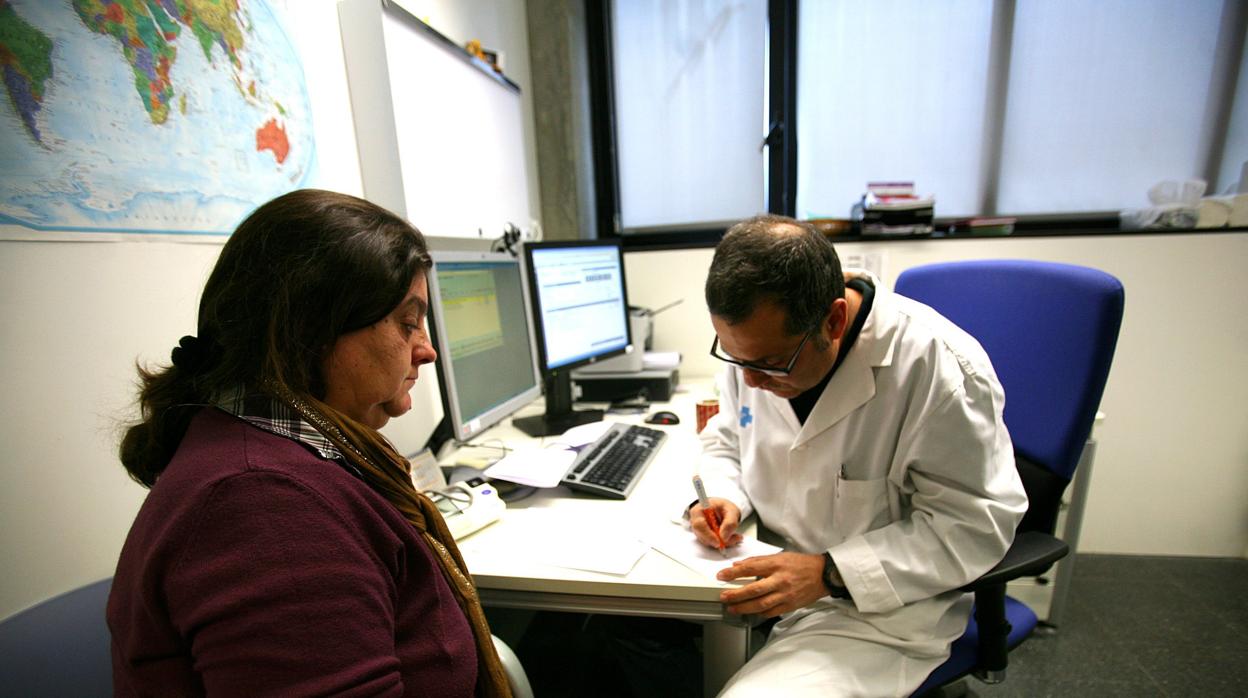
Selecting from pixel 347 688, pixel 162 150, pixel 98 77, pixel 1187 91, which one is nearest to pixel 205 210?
pixel 162 150

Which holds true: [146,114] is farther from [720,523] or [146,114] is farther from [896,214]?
[896,214]

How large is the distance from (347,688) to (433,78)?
5.05 feet

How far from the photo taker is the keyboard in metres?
1.15

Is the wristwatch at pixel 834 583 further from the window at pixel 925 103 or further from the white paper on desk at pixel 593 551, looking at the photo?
the window at pixel 925 103

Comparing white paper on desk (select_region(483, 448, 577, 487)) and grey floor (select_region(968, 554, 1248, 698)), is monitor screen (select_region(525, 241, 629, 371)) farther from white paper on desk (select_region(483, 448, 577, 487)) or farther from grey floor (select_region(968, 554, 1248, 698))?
grey floor (select_region(968, 554, 1248, 698))

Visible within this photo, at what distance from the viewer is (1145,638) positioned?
1712mm

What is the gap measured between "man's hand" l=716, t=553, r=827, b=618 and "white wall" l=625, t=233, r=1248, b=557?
161 centimetres

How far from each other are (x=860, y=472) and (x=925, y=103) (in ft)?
6.70

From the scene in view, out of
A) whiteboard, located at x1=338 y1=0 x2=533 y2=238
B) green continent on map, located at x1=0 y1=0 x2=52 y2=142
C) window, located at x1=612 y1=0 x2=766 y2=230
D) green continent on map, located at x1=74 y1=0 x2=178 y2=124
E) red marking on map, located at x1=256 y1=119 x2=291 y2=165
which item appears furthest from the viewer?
window, located at x1=612 y1=0 x2=766 y2=230

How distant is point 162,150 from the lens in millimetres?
903

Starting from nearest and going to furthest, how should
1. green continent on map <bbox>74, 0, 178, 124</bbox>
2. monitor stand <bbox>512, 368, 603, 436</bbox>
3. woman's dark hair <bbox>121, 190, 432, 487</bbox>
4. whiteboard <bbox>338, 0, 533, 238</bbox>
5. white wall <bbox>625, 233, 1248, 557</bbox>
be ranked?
woman's dark hair <bbox>121, 190, 432, 487</bbox>
green continent on map <bbox>74, 0, 178, 124</bbox>
whiteboard <bbox>338, 0, 533, 238</bbox>
monitor stand <bbox>512, 368, 603, 436</bbox>
white wall <bbox>625, 233, 1248, 557</bbox>

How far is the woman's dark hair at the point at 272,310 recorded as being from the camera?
592mm

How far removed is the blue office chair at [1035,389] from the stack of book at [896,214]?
1027 mm

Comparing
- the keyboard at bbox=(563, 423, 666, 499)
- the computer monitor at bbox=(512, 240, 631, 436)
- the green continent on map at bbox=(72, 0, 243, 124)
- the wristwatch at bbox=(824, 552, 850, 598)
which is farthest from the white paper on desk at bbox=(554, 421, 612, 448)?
the green continent on map at bbox=(72, 0, 243, 124)
